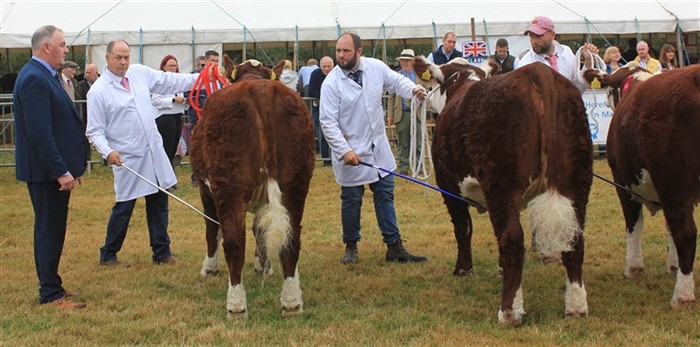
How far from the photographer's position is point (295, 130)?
6258 millimetres

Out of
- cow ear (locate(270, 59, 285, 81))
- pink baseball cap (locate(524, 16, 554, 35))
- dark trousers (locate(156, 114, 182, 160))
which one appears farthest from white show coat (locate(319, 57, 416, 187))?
dark trousers (locate(156, 114, 182, 160))

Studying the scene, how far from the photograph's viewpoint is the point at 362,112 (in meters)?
8.19

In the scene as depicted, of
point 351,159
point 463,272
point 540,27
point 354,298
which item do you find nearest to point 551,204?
point 354,298

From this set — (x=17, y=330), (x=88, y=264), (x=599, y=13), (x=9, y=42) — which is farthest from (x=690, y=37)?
(x=17, y=330)

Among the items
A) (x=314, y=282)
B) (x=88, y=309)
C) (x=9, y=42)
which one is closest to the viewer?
(x=88, y=309)

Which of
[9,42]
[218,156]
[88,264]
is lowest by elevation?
[88,264]

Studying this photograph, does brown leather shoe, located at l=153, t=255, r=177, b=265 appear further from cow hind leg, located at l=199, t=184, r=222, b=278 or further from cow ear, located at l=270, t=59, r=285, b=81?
cow ear, located at l=270, t=59, r=285, b=81

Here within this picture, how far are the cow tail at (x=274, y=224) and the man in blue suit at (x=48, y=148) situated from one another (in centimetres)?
167

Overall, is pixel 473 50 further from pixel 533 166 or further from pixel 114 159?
pixel 533 166

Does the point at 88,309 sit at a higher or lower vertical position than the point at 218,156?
lower

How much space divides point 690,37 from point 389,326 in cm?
2082

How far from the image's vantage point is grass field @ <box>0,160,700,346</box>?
566 centimetres

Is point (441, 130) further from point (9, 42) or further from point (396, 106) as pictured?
point (9, 42)

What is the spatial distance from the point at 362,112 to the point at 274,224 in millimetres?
2607
